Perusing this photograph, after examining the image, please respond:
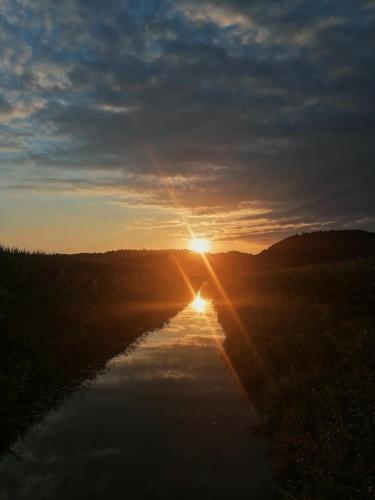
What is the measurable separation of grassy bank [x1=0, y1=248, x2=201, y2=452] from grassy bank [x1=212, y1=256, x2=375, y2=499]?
228 inches

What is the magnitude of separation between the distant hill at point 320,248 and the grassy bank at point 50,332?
74.1 meters

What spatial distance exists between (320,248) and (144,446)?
104 m

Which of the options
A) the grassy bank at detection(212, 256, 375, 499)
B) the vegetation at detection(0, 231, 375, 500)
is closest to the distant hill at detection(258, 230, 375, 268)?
the vegetation at detection(0, 231, 375, 500)

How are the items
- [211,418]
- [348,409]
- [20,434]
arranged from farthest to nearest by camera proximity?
[211,418] < [20,434] < [348,409]

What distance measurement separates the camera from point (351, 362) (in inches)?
423

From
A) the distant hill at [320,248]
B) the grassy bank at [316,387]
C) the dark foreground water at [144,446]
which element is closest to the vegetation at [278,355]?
the grassy bank at [316,387]

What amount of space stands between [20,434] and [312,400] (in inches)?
275

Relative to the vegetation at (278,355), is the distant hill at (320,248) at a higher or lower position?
higher

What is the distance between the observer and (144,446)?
28.4ft

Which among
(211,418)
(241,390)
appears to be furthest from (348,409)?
(241,390)

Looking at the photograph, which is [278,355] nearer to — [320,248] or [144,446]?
[144,446]

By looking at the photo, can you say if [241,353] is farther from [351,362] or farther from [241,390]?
[351,362]

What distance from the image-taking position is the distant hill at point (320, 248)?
308ft

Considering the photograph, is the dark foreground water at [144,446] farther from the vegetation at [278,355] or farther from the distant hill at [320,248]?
the distant hill at [320,248]
